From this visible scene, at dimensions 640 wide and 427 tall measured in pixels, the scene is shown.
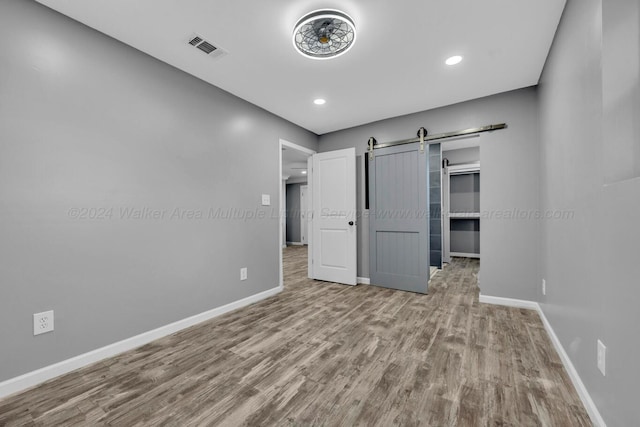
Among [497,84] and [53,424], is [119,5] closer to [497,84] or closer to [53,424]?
[53,424]

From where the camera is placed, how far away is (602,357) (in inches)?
47.9

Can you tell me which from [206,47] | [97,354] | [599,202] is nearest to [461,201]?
[599,202]

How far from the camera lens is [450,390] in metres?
1.58

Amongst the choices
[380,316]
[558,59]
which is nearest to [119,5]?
[558,59]

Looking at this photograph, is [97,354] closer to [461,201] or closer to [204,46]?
[204,46]

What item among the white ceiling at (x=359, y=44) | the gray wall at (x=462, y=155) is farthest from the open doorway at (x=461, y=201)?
the white ceiling at (x=359, y=44)

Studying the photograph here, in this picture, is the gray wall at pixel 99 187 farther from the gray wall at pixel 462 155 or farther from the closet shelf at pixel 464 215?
the closet shelf at pixel 464 215

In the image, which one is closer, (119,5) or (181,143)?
(119,5)

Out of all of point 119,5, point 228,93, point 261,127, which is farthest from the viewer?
point 261,127

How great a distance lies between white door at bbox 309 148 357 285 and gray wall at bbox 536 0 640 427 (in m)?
2.41

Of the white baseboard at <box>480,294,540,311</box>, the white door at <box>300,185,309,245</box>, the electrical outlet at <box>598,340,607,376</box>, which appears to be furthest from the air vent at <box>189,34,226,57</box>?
the white door at <box>300,185,309,245</box>

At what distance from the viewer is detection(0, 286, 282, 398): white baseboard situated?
159cm

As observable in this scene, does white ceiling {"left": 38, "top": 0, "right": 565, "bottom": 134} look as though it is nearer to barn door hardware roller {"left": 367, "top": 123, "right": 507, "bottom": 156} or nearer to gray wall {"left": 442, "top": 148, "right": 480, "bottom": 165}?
barn door hardware roller {"left": 367, "top": 123, "right": 507, "bottom": 156}

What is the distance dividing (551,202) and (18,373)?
403 centimetres
